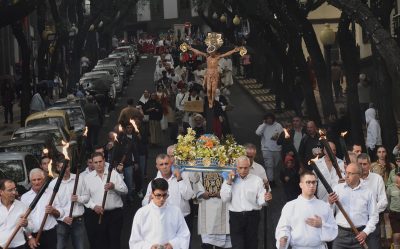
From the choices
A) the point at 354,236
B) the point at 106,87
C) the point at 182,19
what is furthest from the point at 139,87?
the point at 182,19

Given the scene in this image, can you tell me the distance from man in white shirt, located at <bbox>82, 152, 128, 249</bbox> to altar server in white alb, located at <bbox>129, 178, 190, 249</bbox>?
4.03 meters

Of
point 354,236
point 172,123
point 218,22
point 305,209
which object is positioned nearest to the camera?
point 305,209

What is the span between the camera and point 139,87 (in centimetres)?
5475

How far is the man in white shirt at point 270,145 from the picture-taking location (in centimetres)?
2283

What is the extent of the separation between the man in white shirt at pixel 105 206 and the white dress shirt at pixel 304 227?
398cm

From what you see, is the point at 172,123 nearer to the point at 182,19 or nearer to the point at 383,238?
the point at 383,238

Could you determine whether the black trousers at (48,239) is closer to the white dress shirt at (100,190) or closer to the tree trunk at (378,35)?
the white dress shirt at (100,190)

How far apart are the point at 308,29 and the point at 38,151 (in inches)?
297

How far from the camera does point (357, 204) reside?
13328 millimetres

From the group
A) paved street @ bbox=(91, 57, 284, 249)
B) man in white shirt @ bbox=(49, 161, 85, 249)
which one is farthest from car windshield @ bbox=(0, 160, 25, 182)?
man in white shirt @ bbox=(49, 161, 85, 249)

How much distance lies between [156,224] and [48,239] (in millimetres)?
3278

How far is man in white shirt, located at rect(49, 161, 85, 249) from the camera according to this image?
14.8 meters

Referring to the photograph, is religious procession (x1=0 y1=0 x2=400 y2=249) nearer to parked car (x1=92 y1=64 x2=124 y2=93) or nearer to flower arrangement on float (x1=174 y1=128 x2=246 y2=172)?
flower arrangement on float (x1=174 y1=128 x2=246 y2=172)

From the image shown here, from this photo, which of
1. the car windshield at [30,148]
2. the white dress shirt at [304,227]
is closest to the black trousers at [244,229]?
the white dress shirt at [304,227]
